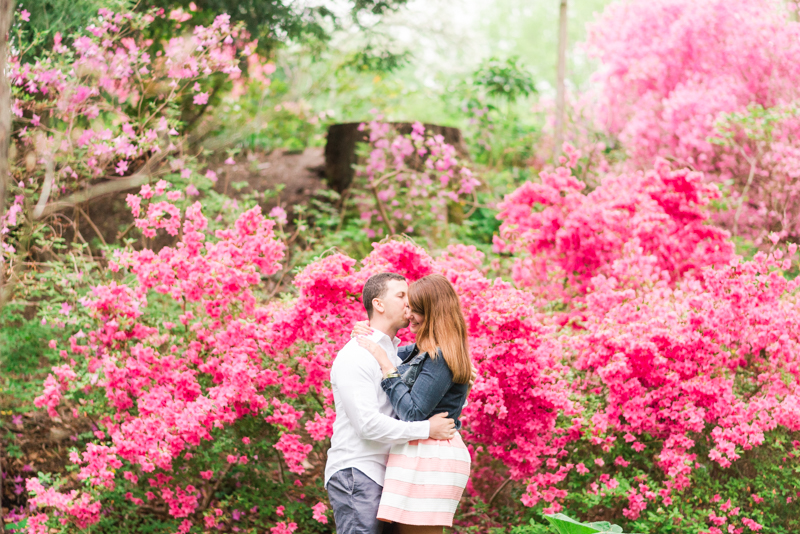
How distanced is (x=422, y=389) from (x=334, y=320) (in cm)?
115

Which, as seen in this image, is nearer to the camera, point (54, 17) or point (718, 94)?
point (54, 17)

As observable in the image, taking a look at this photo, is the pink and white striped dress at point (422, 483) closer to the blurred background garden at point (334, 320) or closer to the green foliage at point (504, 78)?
the blurred background garden at point (334, 320)

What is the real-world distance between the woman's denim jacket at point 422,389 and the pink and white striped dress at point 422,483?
0.12 m

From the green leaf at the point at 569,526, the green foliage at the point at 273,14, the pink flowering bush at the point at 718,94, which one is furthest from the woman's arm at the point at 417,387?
the green foliage at the point at 273,14

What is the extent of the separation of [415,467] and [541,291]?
322 centimetres

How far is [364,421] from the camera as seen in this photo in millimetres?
2576

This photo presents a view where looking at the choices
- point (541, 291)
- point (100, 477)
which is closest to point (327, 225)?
point (541, 291)

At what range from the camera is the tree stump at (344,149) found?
8516 mm

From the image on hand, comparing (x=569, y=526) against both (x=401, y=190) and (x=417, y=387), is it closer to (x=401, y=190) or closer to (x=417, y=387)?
(x=417, y=387)

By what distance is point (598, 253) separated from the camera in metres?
5.37

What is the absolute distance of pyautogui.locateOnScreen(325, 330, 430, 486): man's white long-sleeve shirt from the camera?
2.59m

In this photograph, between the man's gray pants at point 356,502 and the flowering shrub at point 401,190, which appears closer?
the man's gray pants at point 356,502

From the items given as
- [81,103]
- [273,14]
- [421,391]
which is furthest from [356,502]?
[273,14]

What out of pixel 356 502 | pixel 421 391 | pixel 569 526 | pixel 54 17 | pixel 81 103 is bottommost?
pixel 569 526
